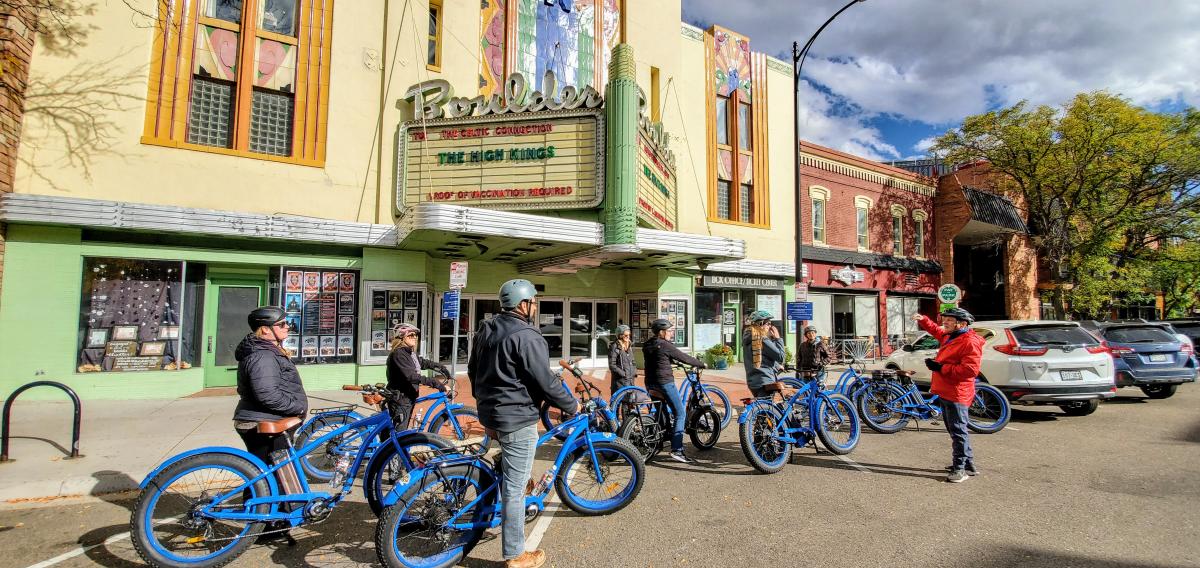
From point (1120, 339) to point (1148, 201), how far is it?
16.2 m

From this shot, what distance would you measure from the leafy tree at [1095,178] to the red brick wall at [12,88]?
27.5 meters

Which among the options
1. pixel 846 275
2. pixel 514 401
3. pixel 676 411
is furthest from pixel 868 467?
pixel 846 275

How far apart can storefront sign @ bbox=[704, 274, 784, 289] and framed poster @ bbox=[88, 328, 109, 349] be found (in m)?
14.6

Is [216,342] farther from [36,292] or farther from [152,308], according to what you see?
[36,292]

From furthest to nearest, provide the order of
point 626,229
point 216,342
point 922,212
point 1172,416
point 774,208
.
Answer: point 922,212 < point 774,208 < point 626,229 < point 216,342 < point 1172,416

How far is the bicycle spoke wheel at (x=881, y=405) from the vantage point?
777 centimetres

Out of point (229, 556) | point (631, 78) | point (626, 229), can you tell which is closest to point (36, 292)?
Result: point (229, 556)

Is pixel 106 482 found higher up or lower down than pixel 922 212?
lower down

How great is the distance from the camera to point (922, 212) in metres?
23.0

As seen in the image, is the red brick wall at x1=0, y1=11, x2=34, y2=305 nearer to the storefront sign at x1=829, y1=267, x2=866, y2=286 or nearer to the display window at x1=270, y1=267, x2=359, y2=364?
the display window at x1=270, y1=267, x2=359, y2=364

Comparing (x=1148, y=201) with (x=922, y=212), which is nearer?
(x=1148, y=201)

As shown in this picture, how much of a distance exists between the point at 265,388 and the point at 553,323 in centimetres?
1199

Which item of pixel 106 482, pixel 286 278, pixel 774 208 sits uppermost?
pixel 774 208

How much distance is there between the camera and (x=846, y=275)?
20250 mm
